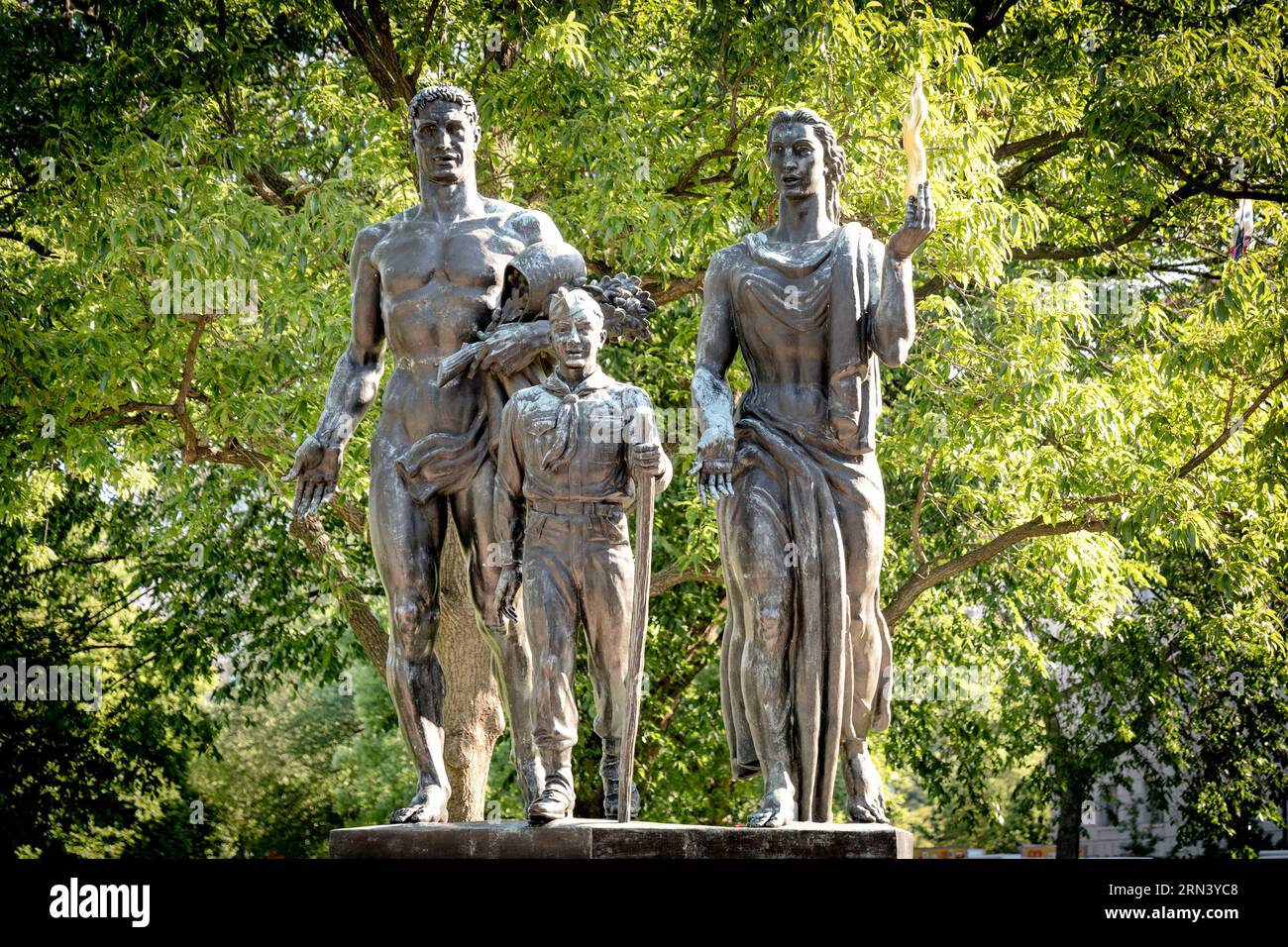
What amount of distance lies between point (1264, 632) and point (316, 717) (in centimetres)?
2312

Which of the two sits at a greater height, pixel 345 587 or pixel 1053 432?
pixel 1053 432

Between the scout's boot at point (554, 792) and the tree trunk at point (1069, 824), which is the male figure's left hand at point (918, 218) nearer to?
the scout's boot at point (554, 792)

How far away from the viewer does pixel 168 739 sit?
2448 centimetres

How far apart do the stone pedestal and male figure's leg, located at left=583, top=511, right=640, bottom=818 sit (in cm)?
65

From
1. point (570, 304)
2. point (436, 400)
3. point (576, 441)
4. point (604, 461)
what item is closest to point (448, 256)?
point (436, 400)

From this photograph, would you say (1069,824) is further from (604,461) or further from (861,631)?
(604,461)

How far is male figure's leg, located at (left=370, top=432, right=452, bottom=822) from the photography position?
27.7 feet

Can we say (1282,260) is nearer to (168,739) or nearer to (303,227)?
(303,227)

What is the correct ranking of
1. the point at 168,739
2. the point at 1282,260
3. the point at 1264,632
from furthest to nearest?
the point at 168,739, the point at 1264,632, the point at 1282,260

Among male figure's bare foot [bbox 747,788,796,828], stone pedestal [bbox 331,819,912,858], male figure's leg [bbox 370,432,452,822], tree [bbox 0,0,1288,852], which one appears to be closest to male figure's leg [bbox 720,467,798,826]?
male figure's bare foot [bbox 747,788,796,828]

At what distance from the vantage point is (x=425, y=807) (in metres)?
8.09

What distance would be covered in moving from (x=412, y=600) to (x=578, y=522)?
35.6 inches

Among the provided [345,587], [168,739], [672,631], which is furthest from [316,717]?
[345,587]

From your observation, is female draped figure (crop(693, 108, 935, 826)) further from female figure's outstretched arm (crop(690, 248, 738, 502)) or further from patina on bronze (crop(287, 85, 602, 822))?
patina on bronze (crop(287, 85, 602, 822))
